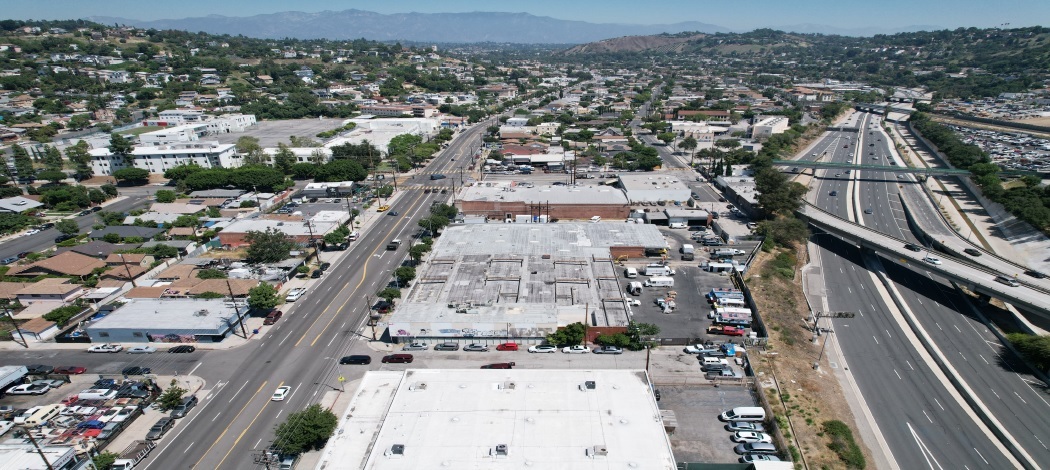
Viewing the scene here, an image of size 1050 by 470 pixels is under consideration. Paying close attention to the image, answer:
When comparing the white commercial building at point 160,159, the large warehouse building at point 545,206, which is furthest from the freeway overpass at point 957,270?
the white commercial building at point 160,159

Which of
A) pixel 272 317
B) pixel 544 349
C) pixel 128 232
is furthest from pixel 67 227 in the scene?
pixel 544 349

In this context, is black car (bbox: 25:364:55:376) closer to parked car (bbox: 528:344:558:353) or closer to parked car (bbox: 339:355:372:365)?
parked car (bbox: 339:355:372:365)

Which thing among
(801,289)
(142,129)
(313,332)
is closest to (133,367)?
(313,332)

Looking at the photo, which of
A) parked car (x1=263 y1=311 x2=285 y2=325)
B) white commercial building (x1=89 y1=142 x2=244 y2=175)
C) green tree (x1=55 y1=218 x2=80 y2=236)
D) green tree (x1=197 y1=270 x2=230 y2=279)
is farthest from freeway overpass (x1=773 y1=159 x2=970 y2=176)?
green tree (x1=55 y1=218 x2=80 y2=236)

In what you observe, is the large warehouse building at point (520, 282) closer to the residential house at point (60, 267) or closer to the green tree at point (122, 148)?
the residential house at point (60, 267)

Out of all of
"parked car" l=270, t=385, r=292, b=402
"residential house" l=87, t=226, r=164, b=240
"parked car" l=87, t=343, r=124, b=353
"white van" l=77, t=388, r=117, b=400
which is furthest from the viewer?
"residential house" l=87, t=226, r=164, b=240

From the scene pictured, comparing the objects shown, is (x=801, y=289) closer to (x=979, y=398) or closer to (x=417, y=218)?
(x=979, y=398)
